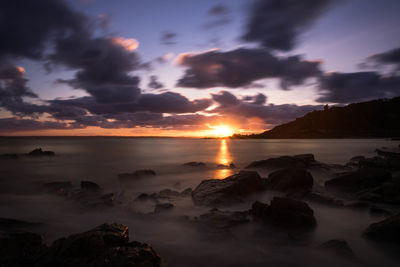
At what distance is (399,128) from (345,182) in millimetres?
148614

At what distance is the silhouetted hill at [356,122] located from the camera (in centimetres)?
12012

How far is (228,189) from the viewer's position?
8695mm

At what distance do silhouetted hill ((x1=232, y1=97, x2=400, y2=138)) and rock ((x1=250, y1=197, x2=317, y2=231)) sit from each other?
13808 centimetres

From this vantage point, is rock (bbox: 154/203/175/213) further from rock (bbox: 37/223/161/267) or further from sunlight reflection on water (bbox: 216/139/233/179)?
sunlight reflection on water (bbox: 216/139/233/179)

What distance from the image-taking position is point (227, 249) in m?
5.02

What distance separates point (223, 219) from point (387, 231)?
12.4 ft

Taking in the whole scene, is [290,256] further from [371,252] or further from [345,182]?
[345,182]

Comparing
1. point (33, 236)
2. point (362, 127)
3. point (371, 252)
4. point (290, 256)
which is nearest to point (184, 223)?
point (290, 256)

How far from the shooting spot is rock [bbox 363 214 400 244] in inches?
193

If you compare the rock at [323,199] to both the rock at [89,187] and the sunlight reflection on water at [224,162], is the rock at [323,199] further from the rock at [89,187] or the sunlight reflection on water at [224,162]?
the rock at [89,187]

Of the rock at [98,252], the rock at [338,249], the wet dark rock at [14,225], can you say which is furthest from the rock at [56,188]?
the rock at [338,249]

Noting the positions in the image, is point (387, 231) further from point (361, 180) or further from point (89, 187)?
point (89, 187)

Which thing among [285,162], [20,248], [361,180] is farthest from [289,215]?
[285,162]

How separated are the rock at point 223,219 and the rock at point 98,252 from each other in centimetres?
274
